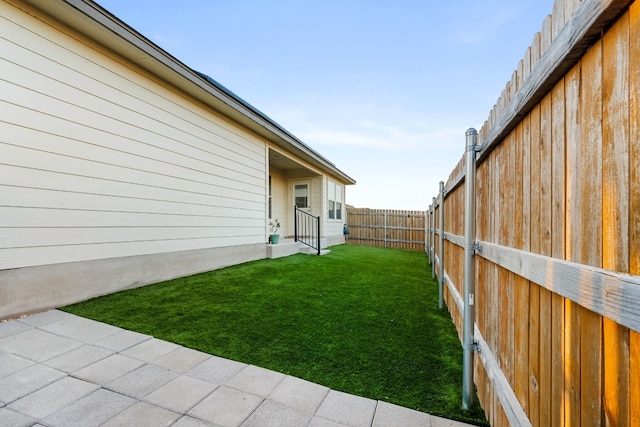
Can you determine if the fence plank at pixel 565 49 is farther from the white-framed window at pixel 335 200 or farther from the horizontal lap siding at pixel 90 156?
the white-framed window at pixel 335 200

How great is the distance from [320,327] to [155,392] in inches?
61.0

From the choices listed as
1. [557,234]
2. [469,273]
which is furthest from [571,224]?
[469,273]

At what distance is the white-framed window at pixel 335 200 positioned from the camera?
38.4ft

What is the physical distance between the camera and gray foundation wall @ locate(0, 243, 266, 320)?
2.83 m

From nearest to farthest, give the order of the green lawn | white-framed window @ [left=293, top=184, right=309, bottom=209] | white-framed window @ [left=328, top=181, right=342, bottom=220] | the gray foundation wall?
1. the green lawn
2. the gray foundation wall
3. white-framed window @ [left=293, top=184, right=309, bottom=209]
4. white-framed window @ [left=328, top=181, right=342, bottom=220]

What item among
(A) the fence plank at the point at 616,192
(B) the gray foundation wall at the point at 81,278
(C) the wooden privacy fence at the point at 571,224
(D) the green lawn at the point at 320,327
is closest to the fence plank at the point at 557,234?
(C) the wooden privacy fence at the point at 571,224

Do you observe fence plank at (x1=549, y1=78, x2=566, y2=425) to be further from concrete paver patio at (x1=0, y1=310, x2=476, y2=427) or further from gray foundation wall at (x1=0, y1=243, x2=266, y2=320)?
gray foundation wall at (x1=0, y1=243, x2=266, y2=320)

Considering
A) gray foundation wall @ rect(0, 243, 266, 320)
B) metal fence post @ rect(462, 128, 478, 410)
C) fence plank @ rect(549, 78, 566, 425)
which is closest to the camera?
fence plank @ rect(549, 78, 566, 425)

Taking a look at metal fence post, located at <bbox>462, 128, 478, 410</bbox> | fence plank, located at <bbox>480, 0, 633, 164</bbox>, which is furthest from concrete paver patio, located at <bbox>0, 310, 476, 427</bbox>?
fence plank, located at <bbox>480, 0, 633, 164</bbox>

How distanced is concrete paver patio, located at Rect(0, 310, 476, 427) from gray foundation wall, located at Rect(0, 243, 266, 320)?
0.58 meters

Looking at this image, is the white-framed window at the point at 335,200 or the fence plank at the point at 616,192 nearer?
the fence plank at the point at 616,192

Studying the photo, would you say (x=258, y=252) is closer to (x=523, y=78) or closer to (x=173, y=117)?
(x=173, y=117)

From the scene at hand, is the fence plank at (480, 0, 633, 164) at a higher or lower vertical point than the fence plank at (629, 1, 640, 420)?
higher

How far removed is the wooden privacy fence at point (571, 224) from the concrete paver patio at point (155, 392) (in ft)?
2.83
